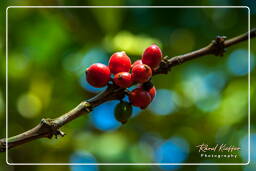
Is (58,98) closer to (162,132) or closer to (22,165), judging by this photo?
(22,165)

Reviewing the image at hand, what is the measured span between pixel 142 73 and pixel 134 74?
4 cm

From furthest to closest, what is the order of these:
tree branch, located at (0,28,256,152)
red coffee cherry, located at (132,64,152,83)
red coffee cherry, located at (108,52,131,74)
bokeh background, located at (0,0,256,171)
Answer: bokeh background, located at (0,0,256,171) → red coffee cherry, located at (108,52,131,74) → red coffee cherry, located at (132,64,152,83) → tree branch, located at (0,28,256,152)

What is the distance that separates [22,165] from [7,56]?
592 millimetres

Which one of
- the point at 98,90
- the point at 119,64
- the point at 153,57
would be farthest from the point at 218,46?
the point at 98,90

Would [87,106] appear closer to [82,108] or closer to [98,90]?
[82,108]

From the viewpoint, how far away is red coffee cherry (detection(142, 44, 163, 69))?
119cm

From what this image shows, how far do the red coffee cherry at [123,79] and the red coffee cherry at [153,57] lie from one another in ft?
0.23

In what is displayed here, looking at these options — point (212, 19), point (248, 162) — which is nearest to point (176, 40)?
point (212, 19)

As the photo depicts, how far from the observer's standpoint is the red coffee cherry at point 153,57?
1.19 meters

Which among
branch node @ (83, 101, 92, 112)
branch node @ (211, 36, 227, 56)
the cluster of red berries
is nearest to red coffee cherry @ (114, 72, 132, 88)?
the cluster of red berries

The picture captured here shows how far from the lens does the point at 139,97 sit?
121 cm

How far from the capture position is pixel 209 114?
8.23 feet

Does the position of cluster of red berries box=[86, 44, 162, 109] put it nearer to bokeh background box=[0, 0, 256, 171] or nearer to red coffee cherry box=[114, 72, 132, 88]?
red coffee cherry box=[114, 72, 132, 88]

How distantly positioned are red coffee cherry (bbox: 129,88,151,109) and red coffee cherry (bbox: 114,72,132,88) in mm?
38
